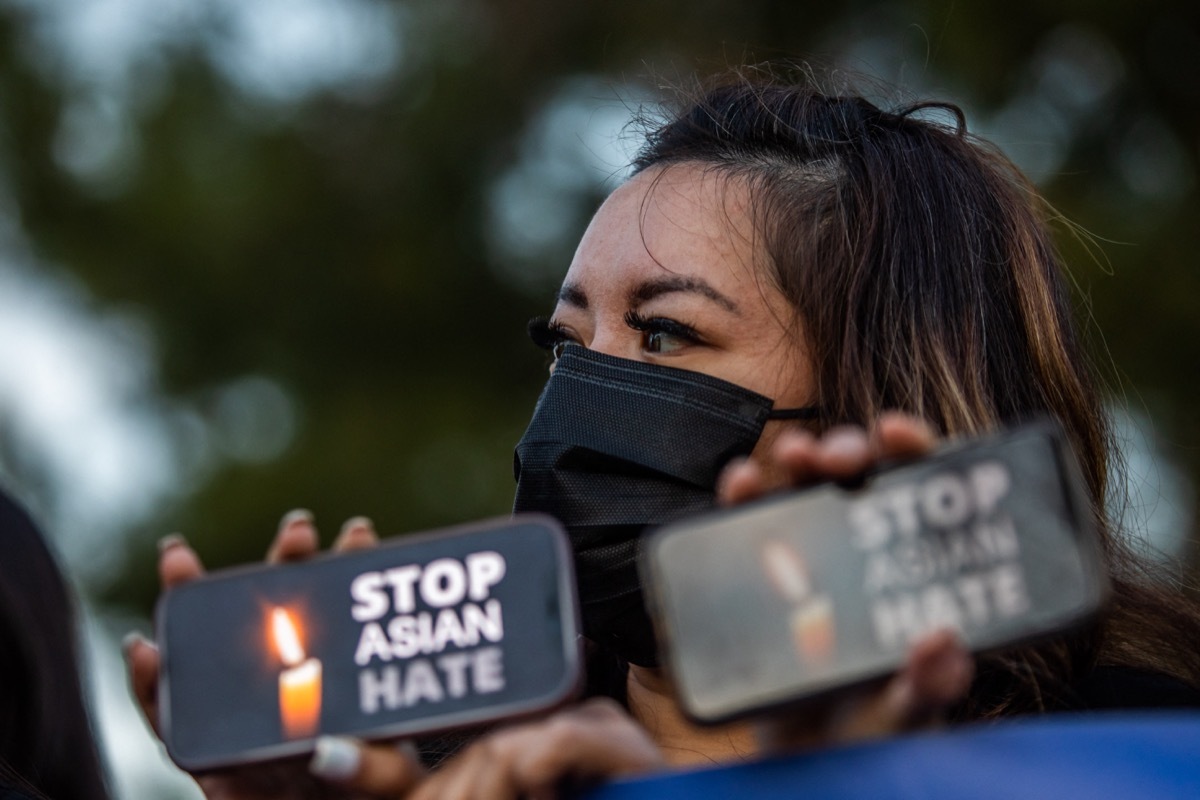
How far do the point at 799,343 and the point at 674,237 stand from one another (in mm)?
280

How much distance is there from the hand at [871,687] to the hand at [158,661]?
15.4 inches

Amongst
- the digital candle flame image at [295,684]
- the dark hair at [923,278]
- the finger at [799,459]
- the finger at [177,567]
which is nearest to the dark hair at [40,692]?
the finger at [177,567]

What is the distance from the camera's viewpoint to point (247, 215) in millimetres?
7215

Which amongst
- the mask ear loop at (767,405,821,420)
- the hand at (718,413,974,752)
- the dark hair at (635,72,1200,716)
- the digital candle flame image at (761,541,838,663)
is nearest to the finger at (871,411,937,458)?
the hand at (718,413,974,752)

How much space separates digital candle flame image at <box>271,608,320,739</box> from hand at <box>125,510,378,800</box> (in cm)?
5

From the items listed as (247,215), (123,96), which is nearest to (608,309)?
(247,215)

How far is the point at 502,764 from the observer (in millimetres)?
1239

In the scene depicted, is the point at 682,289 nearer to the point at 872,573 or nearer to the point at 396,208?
the point at 872,573

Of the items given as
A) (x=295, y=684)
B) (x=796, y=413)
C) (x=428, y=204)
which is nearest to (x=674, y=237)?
(x=796, y=413)

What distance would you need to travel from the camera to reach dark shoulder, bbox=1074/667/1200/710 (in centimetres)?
166

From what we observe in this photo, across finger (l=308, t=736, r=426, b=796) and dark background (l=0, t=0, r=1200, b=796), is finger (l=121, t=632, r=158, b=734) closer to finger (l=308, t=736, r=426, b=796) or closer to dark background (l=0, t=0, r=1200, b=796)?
finger (l=308, t=736, r=426, b=796)

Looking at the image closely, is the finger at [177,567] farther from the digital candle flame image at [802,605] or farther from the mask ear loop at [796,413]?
the mask ear loop at [796,413]

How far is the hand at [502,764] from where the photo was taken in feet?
4.01

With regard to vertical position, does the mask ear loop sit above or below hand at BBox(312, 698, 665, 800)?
above
